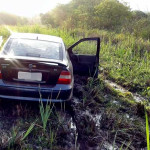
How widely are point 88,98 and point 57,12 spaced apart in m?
30.2

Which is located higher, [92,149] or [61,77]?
[61,77]

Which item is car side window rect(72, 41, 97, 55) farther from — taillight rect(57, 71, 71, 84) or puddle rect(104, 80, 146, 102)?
taillight rect(57, 71, 71, 84)

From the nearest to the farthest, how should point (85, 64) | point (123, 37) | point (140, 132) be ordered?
1. point (140, 132)
2. point (85, 64)
3. point (123, 37)

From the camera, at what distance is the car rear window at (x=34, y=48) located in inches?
156

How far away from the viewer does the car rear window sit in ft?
13.0

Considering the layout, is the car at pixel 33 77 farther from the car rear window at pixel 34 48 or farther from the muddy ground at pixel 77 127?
the muddy ground at pixel 77 127

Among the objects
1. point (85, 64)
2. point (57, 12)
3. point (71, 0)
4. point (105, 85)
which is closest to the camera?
point (85, 64)

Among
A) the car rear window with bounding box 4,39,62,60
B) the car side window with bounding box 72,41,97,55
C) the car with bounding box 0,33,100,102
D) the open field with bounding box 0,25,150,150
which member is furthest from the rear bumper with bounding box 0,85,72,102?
the car side window with bounding box 72,41,97,55

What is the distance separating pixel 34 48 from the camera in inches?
164

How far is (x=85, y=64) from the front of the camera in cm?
579

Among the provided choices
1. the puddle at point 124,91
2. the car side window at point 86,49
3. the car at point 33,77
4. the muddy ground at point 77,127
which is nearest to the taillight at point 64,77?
the car at point 33,77

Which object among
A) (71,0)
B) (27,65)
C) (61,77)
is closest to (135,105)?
(61,77)

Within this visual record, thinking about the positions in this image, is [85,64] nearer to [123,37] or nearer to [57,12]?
[123,37]

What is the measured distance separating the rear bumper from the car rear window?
1.97 ft
